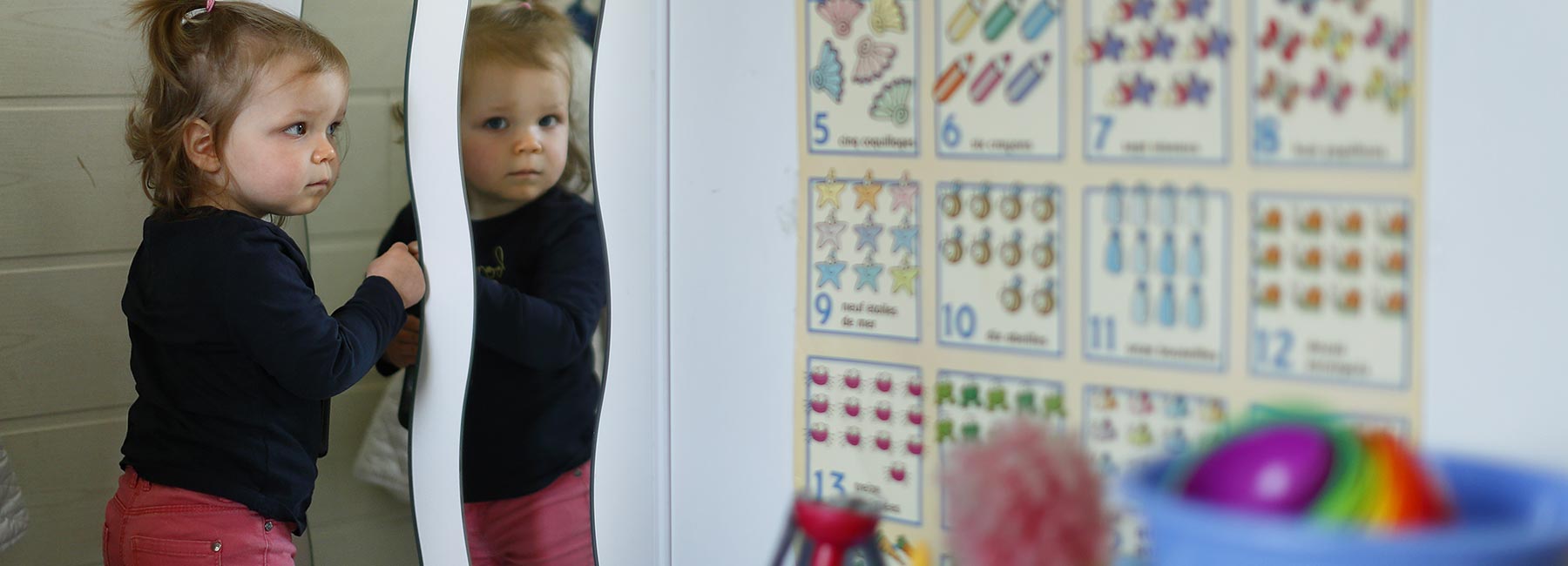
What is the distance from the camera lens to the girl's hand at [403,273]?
1124mm

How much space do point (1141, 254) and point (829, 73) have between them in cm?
25

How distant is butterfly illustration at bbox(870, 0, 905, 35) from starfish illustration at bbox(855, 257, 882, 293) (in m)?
0.15

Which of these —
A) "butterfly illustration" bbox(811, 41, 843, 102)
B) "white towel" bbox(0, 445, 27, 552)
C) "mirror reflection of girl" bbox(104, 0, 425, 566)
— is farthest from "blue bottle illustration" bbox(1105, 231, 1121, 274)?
"white towel" bbox(0, 445, 27, 552)

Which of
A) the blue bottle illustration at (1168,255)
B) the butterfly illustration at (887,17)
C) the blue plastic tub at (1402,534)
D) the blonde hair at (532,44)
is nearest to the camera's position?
the blue plastic tub at (1402,534)

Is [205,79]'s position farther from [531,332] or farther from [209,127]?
[531,332]

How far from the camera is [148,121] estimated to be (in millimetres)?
1214

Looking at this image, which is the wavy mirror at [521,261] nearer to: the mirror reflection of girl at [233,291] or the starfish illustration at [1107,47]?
the mirror reflection of girl at [233,291]

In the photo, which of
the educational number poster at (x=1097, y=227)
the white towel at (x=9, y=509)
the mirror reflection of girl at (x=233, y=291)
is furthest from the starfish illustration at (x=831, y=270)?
the white towel at (x=9, y=509)

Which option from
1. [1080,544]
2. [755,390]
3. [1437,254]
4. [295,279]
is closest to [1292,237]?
[1437,254]

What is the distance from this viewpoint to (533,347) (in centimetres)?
107

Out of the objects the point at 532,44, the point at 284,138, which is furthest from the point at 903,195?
the point at 284,138

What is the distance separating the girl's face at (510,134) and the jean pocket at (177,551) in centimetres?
43

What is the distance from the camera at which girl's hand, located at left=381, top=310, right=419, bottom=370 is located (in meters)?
1.18

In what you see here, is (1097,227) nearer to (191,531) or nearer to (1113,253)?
(1113,253)
